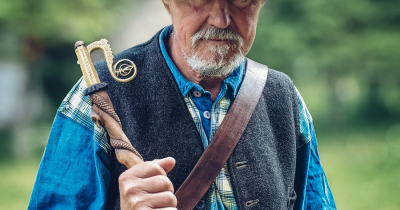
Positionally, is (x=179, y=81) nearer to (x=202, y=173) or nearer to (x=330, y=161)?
(x=202, y=173)

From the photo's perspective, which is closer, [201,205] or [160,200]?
[160,200]

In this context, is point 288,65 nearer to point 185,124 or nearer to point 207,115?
point 207,115

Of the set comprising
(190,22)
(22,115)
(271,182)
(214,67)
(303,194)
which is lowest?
(303,194)

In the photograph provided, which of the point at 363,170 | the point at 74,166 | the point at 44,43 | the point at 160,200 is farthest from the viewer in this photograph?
the point at 44,43

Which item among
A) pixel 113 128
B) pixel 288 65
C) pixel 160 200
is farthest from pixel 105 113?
pixel 288 65

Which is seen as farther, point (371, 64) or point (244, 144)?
point (371, 64)

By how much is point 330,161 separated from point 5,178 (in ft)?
25.1

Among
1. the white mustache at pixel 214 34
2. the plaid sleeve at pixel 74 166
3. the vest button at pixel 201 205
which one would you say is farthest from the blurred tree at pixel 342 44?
the plaid sleeve at pixel 74 166

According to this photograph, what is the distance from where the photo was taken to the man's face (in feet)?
7.20

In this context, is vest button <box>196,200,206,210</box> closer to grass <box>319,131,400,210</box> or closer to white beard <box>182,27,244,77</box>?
white beard <box>182,27,244,77</box>

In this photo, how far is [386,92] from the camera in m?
16.5

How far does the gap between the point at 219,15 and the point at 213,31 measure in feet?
0.27

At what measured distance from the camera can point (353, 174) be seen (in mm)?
9844

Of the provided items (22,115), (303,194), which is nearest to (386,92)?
(22,115)
